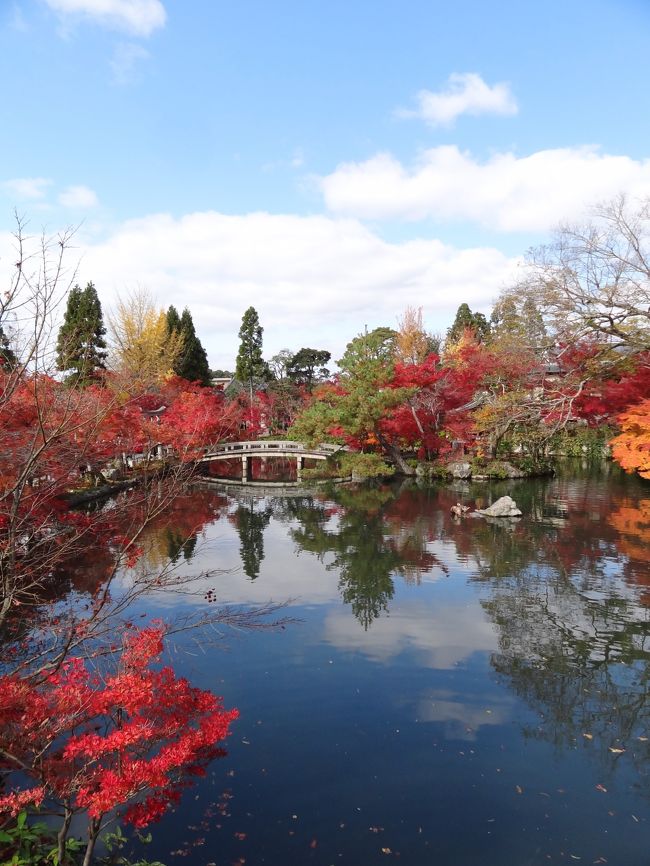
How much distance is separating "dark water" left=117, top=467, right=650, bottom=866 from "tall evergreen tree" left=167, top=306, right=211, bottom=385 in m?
28.1

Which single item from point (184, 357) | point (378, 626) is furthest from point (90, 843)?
point (184, 357)

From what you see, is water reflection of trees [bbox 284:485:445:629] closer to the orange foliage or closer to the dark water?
the dark water

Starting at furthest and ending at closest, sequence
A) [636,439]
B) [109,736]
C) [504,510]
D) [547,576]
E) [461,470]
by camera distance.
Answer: [461,470]
[636,439]
[504,510]
[547,576]
[109,736]

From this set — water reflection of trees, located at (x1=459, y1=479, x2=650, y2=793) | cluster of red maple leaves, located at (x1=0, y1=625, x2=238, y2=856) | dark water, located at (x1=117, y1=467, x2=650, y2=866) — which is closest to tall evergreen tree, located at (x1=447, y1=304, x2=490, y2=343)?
water reflection of trees, located at (x1=459, y1=479, x2=650, y2=793)

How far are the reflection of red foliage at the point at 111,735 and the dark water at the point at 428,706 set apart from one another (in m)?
0.80

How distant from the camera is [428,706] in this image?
7.69 meters

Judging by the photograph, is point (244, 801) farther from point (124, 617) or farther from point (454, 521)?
point (454, 521)

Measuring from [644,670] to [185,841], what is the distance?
23.7 ft

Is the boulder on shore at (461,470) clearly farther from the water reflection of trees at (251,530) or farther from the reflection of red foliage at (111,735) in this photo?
the reflection of red foliage at (111,735)

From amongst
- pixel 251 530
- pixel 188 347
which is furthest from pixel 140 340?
pixel 251 530

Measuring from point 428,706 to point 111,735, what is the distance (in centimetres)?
457

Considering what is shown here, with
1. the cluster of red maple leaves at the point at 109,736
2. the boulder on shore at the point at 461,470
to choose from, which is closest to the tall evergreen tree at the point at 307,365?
the boulder on shore at the point at 461,470

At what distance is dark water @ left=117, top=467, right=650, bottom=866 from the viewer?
5449mm

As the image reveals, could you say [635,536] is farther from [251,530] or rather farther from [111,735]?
[111,735]
